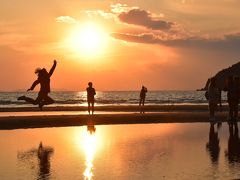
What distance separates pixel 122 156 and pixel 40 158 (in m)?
2.05

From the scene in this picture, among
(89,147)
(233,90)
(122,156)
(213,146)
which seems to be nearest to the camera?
(122,156)

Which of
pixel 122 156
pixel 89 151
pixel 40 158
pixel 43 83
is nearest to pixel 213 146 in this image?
pixel 122 156

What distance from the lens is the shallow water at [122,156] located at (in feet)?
33.5

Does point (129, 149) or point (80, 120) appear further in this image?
point (80, 120)

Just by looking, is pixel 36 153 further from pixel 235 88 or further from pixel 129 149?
pixel 235 88

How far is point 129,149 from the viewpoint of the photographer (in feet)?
46.7

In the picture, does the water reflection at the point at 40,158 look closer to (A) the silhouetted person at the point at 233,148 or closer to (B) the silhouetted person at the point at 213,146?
(B) the silhouetted person at the point at 213,146

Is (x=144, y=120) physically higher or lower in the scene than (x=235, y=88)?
lower

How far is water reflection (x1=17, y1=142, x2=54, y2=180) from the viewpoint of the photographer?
1041 cm

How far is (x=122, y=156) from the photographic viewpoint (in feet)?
41.6

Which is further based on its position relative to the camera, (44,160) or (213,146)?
(213,146)

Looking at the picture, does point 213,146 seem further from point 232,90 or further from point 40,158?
point 232,90

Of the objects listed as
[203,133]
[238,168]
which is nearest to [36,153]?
[238,168]

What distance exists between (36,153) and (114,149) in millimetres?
2167
